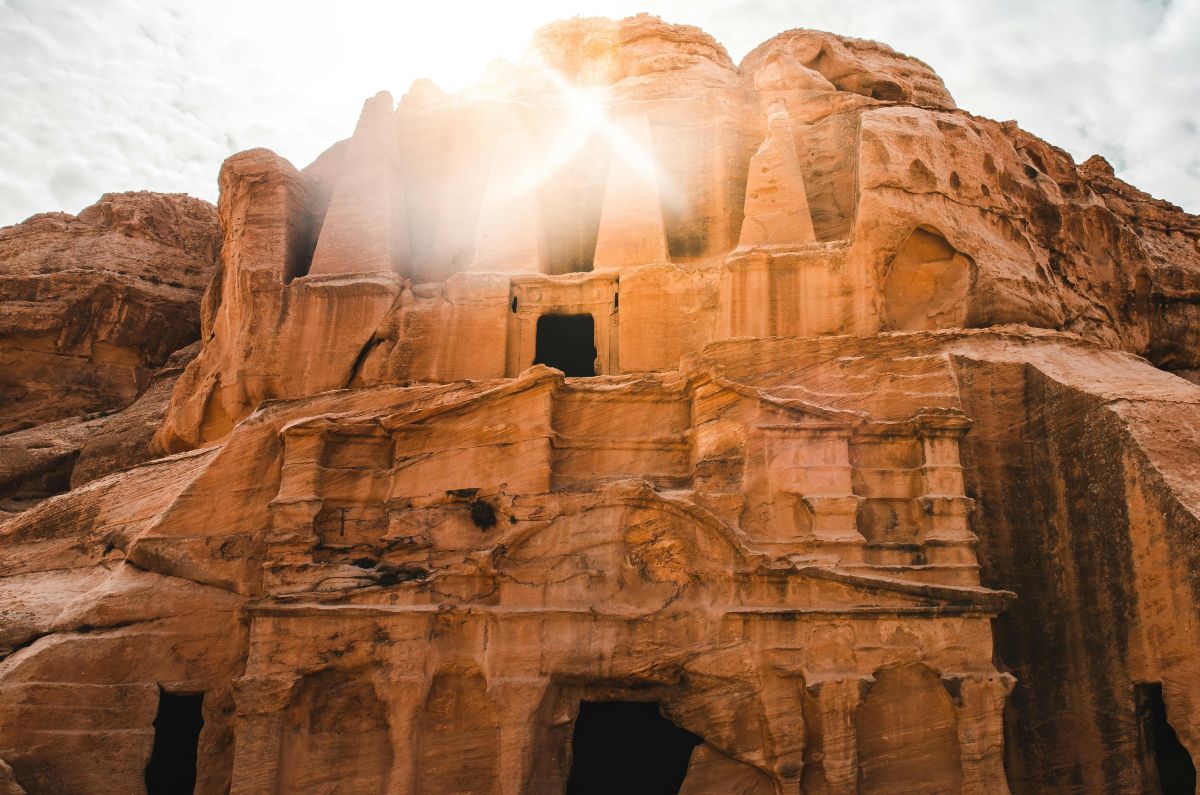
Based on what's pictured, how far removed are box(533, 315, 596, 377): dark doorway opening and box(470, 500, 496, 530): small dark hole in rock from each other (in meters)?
6.36

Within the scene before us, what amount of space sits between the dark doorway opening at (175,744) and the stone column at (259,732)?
1.35 metres

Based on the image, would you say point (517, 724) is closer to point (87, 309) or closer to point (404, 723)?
point (404, 723)

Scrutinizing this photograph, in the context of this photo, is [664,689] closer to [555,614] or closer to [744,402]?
[555,614]

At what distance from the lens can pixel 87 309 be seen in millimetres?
20516

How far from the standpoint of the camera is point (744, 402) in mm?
11555

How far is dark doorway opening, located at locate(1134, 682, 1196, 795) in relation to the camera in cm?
A: 966

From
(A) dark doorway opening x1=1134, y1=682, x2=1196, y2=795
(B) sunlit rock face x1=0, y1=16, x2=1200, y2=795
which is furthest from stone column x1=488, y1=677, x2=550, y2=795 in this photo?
(A) dark doorway opening x1=1134, y1=682, x2=1196, y2=795

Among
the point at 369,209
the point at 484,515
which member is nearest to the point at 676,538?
the point at 484,515

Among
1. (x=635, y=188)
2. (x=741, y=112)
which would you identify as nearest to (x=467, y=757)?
(x=635, y=188)

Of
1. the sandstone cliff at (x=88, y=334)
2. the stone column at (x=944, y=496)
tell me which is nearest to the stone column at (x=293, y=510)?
the sandstone cliff at (x=88, y=334)

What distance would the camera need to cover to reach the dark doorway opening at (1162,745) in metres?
9.66

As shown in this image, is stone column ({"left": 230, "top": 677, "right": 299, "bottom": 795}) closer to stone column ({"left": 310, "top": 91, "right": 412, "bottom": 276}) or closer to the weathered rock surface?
stone column ({"left": 310, "top": 91, "right": 412, "bottom": 276})

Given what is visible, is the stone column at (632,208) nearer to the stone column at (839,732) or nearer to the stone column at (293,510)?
the stone column at (293,510)

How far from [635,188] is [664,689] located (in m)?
9.77
